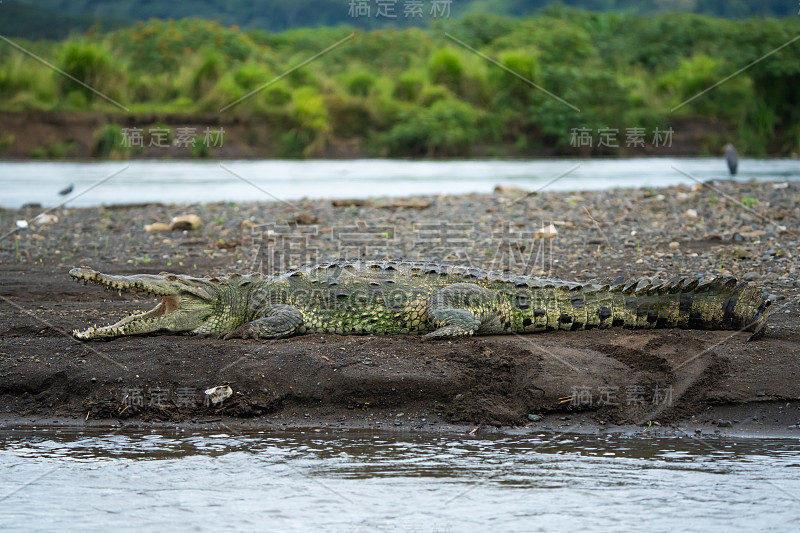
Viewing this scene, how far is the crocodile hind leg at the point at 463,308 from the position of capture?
6.10m

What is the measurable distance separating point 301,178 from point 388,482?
15.9 metres

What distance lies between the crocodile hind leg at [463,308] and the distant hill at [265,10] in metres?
42.5

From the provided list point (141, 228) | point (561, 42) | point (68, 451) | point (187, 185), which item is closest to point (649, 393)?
point (68, 451)

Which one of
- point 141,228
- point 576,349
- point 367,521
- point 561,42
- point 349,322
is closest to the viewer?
point 367,521

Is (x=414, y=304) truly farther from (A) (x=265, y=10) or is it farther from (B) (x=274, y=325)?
(A) (x=265, y=10)

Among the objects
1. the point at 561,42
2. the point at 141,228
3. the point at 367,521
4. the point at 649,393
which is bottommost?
the point at 367,521

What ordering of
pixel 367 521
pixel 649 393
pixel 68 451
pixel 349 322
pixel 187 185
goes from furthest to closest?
pixel 187 185, pixel 349 322, pixel 649 393, pixel 68 451, pixel 367 521

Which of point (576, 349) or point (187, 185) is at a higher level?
point (187, 185)

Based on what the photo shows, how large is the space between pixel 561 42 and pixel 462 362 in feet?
108

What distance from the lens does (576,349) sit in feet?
18.9

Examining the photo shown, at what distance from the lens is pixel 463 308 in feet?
20.3

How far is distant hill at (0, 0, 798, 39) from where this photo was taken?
46.0 m

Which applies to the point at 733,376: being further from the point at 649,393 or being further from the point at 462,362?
the point at 462,362

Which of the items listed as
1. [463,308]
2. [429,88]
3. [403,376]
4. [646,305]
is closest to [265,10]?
[429,88]
